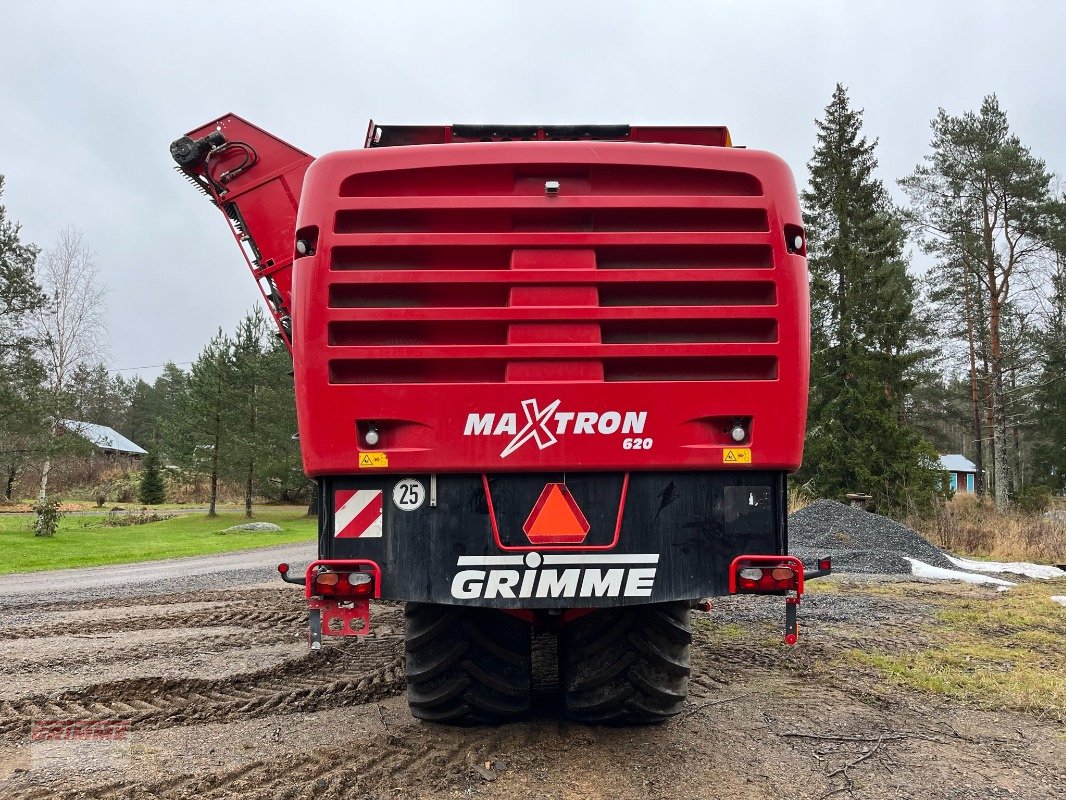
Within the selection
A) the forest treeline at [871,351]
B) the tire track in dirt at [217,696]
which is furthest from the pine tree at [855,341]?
the tire track in dirt at [217,696]

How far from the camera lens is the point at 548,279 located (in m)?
3.52

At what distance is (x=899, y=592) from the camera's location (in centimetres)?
978

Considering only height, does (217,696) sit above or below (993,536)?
below

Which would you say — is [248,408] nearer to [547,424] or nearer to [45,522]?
[45,522]

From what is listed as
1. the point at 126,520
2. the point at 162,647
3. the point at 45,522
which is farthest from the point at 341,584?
the point at 126,520

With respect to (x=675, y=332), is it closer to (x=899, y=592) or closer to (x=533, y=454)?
(x=533, y=454)

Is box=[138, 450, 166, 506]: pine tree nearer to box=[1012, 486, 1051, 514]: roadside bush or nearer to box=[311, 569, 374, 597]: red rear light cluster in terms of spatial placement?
box=[1012, 486, 1051, 514]: roadside bush

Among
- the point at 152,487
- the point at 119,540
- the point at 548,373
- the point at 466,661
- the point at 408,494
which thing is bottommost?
the point at 119,540

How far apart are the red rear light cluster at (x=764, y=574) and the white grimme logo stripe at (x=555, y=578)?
0.39 m

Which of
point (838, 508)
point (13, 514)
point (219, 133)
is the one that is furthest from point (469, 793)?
point (13, 514)

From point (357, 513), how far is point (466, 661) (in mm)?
1050

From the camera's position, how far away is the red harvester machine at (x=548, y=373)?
343 cm

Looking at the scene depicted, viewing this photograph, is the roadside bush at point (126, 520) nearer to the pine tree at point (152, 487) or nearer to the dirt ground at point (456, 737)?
the pine tree at point (152, 487)

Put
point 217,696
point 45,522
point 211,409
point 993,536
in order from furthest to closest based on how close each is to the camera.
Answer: point 211,409 < point 45,522 < point 993,536 < point 217,696
